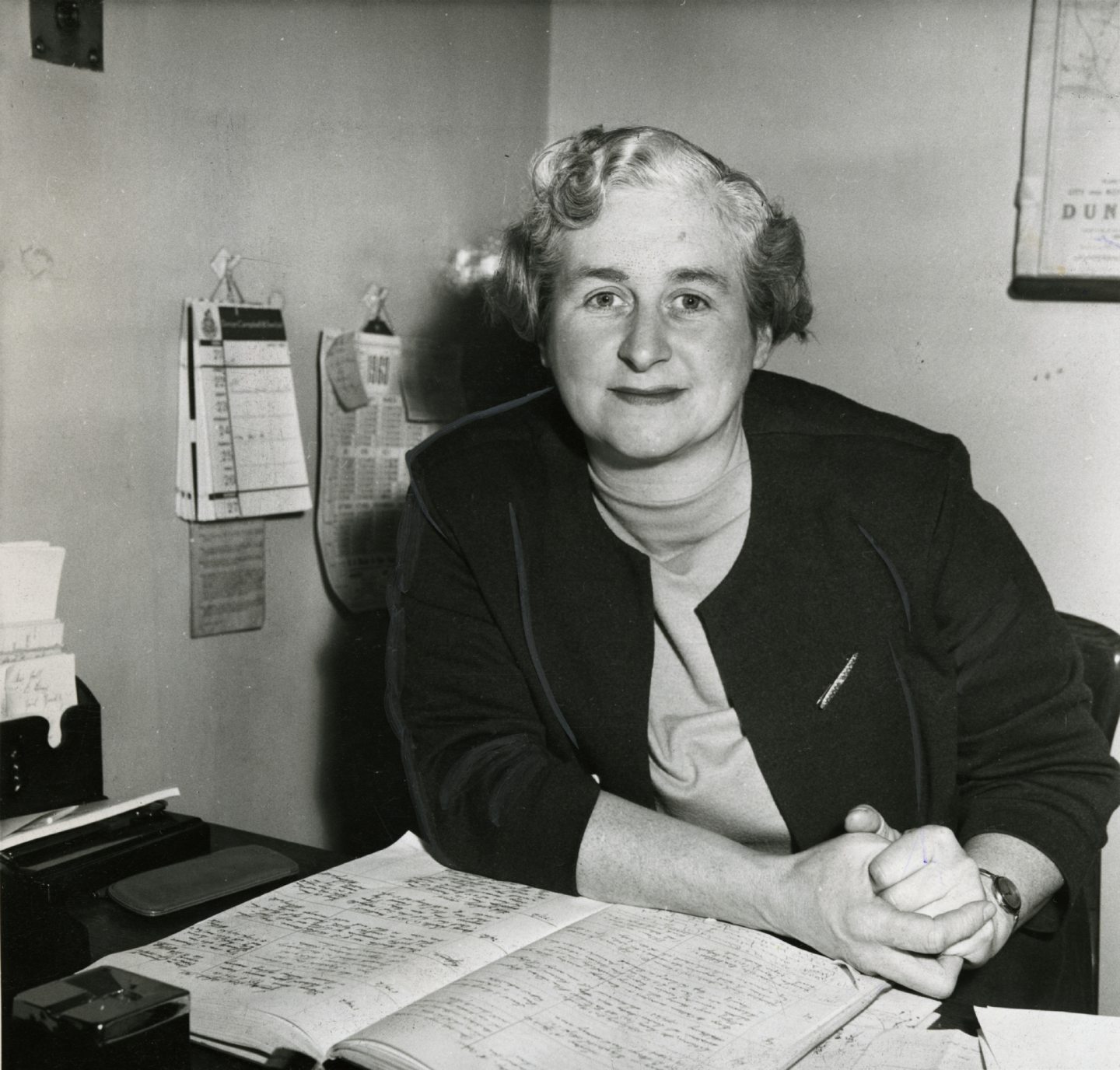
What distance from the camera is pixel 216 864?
3.70 feet

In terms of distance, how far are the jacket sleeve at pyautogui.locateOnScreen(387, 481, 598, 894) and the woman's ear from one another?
0.39 meters

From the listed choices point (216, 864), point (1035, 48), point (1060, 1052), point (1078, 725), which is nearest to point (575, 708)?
point (216, 864)

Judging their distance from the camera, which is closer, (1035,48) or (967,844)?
(967,844)

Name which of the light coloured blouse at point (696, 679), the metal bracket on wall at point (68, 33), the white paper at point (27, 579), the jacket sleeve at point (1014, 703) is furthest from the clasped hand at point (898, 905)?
the metal bracket on wall at point (68, 33)

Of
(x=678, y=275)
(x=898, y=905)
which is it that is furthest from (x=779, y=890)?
(x=678, y=275)

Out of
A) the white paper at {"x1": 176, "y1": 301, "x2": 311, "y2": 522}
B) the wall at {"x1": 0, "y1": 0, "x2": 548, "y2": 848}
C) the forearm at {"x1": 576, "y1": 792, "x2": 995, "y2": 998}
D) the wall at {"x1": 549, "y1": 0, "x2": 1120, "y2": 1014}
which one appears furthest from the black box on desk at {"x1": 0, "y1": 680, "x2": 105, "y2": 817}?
the wall at {"x1": 549, "y1": 0, "x2": 1120, "y2": 1014}

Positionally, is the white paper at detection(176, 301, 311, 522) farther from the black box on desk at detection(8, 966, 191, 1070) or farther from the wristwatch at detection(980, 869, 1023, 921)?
the wristwatch at detection(980, 869, 1023, 921)

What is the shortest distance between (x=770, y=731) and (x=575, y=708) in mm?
207

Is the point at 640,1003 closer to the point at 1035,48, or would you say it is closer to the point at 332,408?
the point at 332,408

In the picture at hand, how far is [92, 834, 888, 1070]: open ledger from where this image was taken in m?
0.76

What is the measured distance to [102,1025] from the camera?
678mm

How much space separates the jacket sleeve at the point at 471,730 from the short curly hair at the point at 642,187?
282mm

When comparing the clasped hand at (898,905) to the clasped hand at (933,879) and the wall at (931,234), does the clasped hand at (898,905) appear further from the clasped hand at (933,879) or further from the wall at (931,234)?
the wall at (931,234)

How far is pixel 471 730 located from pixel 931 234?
44.0 inches
